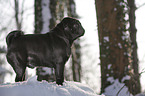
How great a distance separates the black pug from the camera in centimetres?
226

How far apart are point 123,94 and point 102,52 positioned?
984mm

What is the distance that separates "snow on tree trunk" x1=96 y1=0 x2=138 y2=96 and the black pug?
1.17m

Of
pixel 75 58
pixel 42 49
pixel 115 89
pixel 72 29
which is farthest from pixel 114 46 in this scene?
pixel 75 58

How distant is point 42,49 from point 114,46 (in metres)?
1.65

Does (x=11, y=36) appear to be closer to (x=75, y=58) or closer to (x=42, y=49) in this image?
(x=42, y=49)

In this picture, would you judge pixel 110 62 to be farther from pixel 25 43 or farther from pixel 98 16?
pixel 25 43

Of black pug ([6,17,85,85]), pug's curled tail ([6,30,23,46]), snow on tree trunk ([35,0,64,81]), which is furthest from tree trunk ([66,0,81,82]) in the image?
pug's curled tail ([6,30,23,46])

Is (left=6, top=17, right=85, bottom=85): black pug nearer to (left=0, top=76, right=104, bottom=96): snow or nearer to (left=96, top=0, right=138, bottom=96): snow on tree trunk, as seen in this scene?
(left=0, top=76, right=104, bottom=96): snow

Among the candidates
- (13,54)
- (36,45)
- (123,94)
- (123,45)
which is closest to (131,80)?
(123,94)

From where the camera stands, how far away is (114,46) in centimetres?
332

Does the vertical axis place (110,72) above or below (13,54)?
below

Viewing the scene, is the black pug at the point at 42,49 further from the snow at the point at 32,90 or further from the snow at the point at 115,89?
the snow at the point at 115,89

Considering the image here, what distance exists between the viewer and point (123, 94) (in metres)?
2.90

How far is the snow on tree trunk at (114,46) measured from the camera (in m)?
3.21
